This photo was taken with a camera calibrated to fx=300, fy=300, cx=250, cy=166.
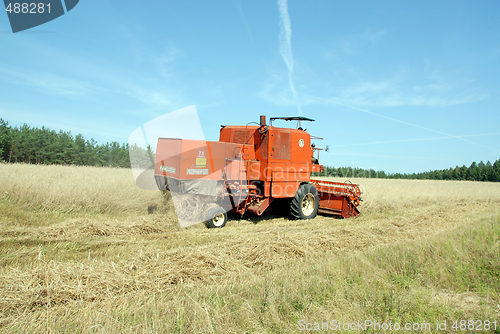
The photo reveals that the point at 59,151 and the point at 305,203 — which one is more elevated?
the point at 59,151

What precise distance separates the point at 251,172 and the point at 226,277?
4523 mm

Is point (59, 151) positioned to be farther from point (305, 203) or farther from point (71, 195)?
point (305, 203)

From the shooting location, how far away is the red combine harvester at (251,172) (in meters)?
7.35

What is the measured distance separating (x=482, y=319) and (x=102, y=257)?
5.22 metres

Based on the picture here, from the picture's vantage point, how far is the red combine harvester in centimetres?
735

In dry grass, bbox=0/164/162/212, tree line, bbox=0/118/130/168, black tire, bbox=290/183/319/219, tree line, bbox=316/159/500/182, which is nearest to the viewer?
dry grass, bbox=0/164/162/212

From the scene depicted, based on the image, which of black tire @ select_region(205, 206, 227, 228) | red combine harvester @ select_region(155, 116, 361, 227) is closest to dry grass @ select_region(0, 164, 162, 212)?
red combine harvester @ select_region(155, 116, 361, 227)

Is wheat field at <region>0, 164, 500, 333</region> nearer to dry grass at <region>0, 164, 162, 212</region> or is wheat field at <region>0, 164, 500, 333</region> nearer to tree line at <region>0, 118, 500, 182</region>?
dry grass at <region>0, 164, 162, 212</region>

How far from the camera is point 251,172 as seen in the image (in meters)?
8.51

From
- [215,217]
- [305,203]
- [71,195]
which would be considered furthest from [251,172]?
[71,195]

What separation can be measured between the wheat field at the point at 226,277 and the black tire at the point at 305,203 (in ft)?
7.47

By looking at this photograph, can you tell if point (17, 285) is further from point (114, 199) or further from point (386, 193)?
point (386, 193)

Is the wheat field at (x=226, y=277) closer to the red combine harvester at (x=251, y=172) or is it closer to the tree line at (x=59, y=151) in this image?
the red combine harvester at (x=251, y=172)

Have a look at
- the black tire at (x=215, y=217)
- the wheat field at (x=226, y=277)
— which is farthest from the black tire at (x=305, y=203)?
the black tire at (x=215, y=217)
